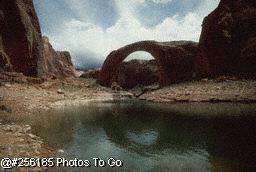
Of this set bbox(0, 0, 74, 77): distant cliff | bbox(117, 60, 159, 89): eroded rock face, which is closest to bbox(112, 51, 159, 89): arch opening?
bbox(117, 60, 159, 89): eroded rock face

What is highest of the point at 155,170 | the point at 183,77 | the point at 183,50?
the point at 183,50

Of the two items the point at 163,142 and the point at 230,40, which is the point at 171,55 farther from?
the point at 163,142

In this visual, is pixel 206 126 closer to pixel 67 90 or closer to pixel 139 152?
pixel 139 152

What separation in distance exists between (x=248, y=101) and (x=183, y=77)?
33463mm

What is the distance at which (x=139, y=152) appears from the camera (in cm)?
1292

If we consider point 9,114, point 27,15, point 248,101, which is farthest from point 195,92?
point 27,15

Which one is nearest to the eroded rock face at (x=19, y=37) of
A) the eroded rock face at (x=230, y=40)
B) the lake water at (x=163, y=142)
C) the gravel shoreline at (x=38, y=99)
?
the gravel shoreline at (x=38, y=99)

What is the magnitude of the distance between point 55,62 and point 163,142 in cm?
8584

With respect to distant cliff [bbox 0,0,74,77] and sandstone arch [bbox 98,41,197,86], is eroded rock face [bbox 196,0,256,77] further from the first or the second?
distant cliff [bbox 0,0,74,77]

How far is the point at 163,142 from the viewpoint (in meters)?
14.8

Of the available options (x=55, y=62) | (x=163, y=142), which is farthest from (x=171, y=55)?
(x=163, y=142)

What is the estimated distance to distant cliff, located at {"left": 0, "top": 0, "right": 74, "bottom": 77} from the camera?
4294cm

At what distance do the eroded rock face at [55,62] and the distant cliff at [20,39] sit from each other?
1547 cm

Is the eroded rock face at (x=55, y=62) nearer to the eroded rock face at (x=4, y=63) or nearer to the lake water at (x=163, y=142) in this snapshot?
the eroded rock face at (x=4, y=63)
